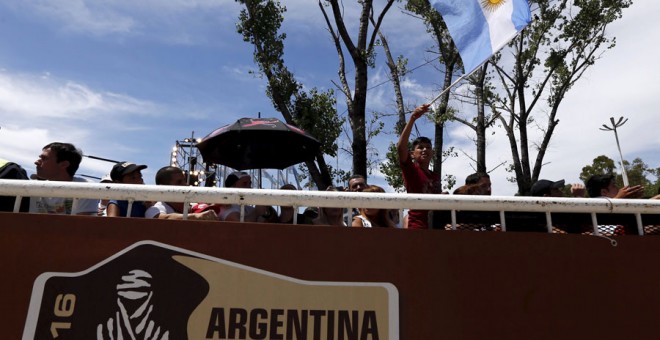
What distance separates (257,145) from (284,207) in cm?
423

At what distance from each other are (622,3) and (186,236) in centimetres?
1700

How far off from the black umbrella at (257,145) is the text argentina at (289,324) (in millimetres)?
4258

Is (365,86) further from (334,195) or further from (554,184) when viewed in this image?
(334,195)

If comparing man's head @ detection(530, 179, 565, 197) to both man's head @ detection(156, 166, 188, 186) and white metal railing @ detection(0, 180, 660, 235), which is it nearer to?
white metal railing @ detection(0, 180, 660, 235)

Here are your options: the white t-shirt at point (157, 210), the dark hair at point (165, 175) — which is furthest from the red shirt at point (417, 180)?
the dark hair at point (165, 175)

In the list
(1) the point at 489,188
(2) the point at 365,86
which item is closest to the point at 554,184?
(1) the point at 489,188

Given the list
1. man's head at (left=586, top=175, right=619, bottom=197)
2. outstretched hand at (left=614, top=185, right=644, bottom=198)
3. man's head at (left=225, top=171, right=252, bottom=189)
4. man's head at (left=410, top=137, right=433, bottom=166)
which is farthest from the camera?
man's head at (left=225, top=171, right=252, bottom=189)

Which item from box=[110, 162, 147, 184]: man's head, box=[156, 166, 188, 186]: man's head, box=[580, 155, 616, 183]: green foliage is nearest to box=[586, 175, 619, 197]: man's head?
box=[156, 166, 188, 186]: man's head

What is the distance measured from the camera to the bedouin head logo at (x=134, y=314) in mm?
1782

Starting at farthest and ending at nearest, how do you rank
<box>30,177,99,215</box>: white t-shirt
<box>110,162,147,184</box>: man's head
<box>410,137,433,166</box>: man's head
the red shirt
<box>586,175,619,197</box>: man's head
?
<box>586,175,619,197</box>: man's head
<box>410,137,433,166</box>: man's head
<box>110,162,147,184</box>: man's head
the red shirt
<box>30,177,99,215</box>: white t-shirt

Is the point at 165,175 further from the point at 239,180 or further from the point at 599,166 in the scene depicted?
the point at 599,166

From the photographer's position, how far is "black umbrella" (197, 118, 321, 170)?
6.06 m

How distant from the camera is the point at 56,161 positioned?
303 cm

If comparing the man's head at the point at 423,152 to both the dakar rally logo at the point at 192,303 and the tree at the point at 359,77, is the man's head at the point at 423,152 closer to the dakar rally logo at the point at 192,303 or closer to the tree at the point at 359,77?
the dakar rally logo at the point at 192,303
